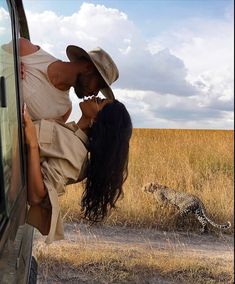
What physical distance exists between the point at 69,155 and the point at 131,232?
447 cm

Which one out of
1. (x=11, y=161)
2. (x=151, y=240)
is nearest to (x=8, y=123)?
(x=11, y=161)

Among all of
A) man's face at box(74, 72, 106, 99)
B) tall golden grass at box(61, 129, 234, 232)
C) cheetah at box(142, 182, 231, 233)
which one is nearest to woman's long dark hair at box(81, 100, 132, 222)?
man's face at box(74, 72, 106, 99)

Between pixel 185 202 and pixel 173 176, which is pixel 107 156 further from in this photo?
pixel 173 176

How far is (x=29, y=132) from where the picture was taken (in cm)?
193

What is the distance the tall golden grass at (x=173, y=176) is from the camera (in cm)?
684

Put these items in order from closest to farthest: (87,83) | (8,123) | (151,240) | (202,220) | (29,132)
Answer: (8,123)
(29,132)
(87,83)
(151,240)
(202,220)

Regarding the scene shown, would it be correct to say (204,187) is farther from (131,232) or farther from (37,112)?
(37,112)

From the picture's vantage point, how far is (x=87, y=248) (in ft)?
17.7

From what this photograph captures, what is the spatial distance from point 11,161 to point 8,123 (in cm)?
11

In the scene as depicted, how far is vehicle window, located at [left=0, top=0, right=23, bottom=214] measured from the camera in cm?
155

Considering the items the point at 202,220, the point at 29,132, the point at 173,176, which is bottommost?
the point at 202,220

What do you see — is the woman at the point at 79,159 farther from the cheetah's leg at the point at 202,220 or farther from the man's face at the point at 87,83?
the cheetah's leg at the point at 202,220

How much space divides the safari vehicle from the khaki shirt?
3.2 inches

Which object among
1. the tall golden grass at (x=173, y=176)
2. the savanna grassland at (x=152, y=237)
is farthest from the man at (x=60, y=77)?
the tall golden grass at (x=173, y=176)
